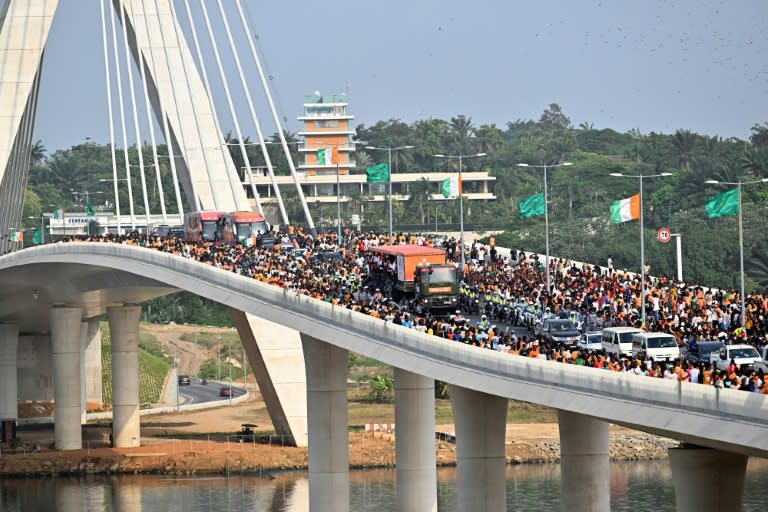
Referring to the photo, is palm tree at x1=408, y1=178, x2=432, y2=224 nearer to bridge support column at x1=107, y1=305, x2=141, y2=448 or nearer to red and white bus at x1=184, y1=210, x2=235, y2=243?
bridge support column at x1=107, y1=305, x2=141, y2=448

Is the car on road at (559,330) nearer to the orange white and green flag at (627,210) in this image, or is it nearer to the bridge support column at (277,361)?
the orange white and green flag at (627,210)

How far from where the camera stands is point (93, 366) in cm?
13150

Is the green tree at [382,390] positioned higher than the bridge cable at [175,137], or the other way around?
the bridge cable at [175,137]

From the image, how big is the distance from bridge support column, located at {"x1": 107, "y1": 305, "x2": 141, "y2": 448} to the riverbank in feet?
4.52

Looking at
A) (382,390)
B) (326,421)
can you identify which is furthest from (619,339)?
(382,390)

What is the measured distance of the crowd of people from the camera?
1686 inches

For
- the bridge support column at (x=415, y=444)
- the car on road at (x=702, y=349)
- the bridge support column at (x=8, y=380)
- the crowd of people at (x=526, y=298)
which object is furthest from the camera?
the bridge support column at (x=8, y=380)

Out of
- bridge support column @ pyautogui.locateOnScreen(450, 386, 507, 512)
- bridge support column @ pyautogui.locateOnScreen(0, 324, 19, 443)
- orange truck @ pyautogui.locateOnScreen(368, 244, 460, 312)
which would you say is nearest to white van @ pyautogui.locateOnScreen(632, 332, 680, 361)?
bridge support column @ pyautogui.locateOnScreen(450, 386, 507, 512)

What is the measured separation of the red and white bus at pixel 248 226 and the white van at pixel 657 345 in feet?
117

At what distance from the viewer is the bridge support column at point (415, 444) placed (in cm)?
6144

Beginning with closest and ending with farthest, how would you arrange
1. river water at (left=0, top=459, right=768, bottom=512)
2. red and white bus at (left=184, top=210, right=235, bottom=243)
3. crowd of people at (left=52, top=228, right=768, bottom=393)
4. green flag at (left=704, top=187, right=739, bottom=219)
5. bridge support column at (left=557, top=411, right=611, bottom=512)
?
crowd of people at (left=52, top=228, right=768, bottom=393), bridge support column at (left=557, top=411, right=611, bottom=512), green flag at (left=704, top=187, right=739, bottom=219), river water at (left=0, top=459, right=768, bottom=512), red and white bus at (left=184, top=210, right=235, bottom=243)

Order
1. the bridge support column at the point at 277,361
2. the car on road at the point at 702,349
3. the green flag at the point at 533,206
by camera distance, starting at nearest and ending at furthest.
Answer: the car on road at the point at 702,349, the green flag at the point at 533,206, the bridge support column at the point at 277,361

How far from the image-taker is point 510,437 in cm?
9569

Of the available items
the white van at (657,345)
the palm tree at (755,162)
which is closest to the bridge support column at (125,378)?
the palm tree at (755,162)
